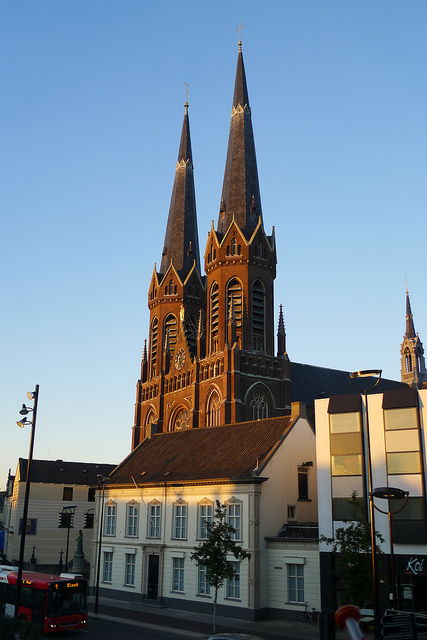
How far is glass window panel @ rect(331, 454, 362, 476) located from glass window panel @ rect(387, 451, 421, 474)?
61.3 inches

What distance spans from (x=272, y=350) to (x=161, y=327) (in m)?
18.9

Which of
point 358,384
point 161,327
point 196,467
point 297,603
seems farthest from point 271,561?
point 161,327

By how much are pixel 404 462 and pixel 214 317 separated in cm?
4450

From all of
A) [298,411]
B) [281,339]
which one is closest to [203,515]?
[298,411]

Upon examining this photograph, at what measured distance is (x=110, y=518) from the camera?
137ft

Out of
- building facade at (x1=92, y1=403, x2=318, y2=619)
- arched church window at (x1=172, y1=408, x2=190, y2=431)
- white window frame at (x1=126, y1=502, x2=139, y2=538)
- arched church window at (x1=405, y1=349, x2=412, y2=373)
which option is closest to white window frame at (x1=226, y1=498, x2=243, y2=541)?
building facade at (x1=92, y1=403, x2=318, y2=619)

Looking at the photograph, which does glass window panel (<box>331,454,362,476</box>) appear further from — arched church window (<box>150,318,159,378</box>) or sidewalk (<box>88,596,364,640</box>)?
arched church window (<box>150,318,159,378</box>)

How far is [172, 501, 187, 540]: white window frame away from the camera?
36375 millimetres

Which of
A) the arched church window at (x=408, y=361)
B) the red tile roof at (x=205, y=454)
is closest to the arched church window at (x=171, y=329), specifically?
the red tile roof at (x=205, y=454)

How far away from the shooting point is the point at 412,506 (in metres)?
28.2

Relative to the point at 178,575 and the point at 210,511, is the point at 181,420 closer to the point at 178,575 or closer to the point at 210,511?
the point at 178,575

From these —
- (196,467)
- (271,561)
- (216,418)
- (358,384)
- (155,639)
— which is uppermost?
(358,384)

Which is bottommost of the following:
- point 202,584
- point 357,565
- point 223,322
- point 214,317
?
point 202,584

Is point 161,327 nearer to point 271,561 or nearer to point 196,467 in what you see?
point 196,467
